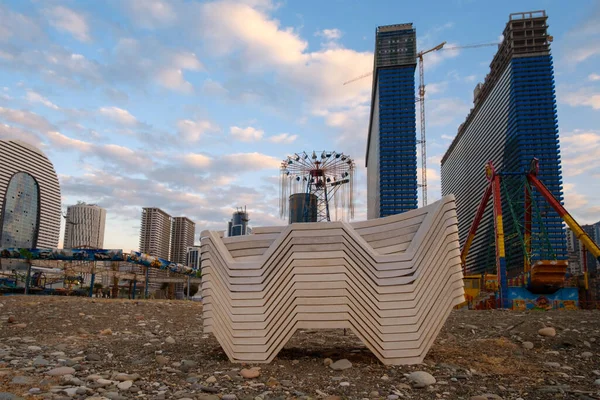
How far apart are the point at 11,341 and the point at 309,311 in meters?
7.57

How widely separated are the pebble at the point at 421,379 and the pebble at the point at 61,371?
534 cm

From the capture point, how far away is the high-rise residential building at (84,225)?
163375mm

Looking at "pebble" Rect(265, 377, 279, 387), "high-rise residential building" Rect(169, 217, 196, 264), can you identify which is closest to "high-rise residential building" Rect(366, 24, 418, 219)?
"high-rise residential building" Rect(169, 217, 196, 264)

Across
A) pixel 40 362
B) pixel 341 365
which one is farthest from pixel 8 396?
pixel 341 365

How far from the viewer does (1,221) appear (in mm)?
115062

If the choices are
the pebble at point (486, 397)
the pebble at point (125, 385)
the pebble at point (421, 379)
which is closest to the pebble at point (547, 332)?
the pebble at point (421, 379)

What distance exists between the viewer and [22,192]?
123375 millimetres

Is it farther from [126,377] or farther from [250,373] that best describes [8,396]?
[250,373]

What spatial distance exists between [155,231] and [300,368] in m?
136

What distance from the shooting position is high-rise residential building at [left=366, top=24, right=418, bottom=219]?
10719cm

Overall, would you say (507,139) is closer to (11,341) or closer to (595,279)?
(595,279)

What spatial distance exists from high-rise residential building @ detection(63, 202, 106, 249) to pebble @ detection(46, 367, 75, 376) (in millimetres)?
167463

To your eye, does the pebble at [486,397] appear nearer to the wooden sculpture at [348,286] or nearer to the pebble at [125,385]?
the wooden sculpture at [348,286]

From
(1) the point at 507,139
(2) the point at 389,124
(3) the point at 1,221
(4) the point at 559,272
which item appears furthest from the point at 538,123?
(3) the point at 1,221
